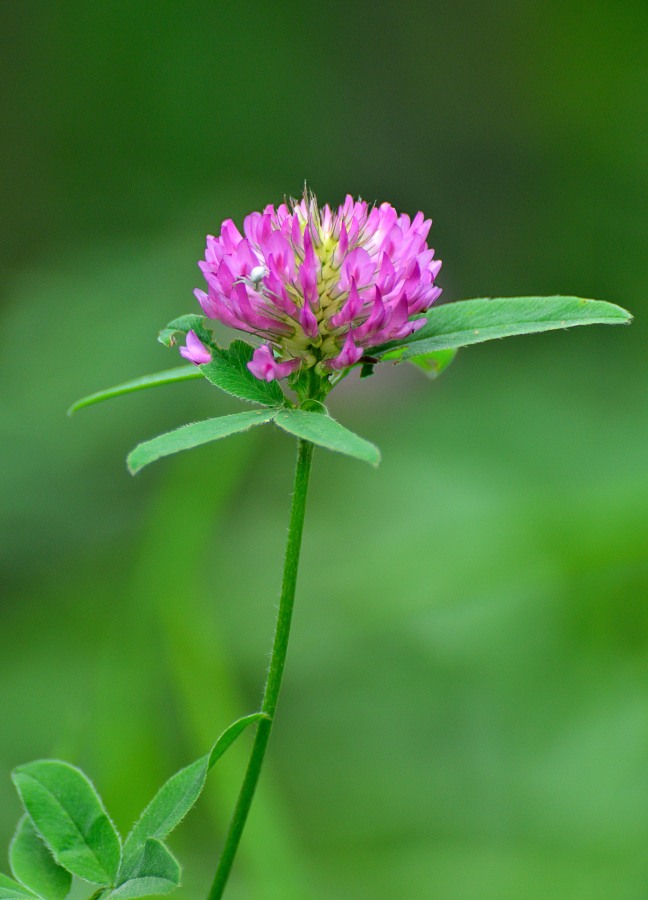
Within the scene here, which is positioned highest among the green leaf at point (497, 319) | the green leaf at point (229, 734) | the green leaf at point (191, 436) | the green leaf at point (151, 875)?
the green leaf at point (497, 319)

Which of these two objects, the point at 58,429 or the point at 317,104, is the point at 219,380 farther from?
the point at 317,104

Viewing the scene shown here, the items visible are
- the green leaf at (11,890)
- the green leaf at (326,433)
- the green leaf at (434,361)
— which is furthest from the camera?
the green leaf at (434,361)

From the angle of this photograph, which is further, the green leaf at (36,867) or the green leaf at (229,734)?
the green leaf at (36,867)

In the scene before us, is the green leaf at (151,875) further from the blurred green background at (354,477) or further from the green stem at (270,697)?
the blurred green background at (354,477)

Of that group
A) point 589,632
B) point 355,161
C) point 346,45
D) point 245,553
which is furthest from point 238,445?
point 346,45

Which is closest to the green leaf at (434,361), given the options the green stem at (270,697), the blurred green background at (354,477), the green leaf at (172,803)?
the green stem at (270,697)

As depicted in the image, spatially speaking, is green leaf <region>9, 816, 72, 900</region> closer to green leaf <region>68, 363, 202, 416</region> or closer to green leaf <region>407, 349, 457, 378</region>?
green leaf <region>68, 363, 202, 416</region>
